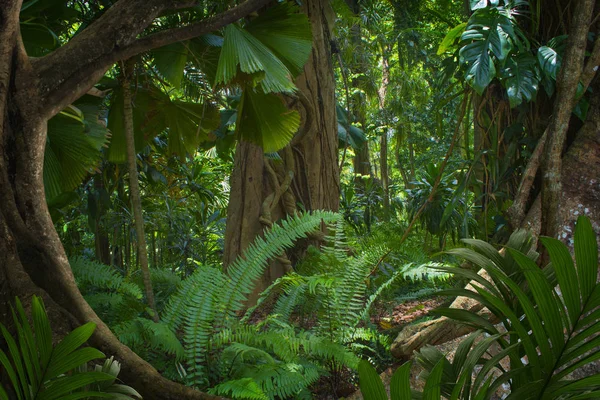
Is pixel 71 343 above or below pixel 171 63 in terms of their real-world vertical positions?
below

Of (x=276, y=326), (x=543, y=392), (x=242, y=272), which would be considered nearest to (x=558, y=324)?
(x=543, y=392)

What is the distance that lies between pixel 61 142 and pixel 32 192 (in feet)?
3.05

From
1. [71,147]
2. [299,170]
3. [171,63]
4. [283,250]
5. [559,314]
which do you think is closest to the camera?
[559,314]

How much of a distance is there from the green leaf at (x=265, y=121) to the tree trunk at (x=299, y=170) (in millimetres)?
980

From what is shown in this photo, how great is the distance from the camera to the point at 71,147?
10.7 ft

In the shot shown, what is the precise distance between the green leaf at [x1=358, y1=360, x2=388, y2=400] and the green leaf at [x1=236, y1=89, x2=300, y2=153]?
2594 millimetres

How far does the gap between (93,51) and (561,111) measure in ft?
7.05

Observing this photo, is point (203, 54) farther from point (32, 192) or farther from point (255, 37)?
point (32, 192)

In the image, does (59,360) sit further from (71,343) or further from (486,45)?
(486,45)

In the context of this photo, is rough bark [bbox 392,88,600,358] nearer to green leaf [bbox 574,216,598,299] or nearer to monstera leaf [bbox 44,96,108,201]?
green leaf [bbox 574,216,598,299]

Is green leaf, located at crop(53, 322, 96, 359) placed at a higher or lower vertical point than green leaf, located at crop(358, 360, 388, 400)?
higher

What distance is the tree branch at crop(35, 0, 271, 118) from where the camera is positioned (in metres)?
2.49

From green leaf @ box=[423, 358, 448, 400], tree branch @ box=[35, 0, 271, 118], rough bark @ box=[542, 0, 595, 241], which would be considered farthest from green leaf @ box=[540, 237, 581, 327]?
tree branch @ box=[35, 0, 271, 118]

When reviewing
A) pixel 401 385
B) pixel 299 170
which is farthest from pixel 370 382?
pixel 299 170
